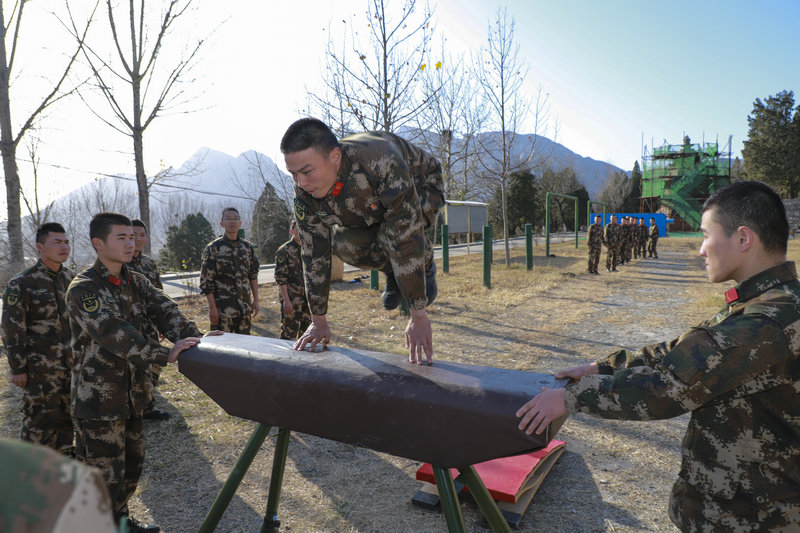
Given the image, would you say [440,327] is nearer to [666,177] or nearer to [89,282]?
[89,282]

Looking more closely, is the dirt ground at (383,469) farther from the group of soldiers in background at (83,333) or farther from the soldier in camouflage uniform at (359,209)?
the soldier in camouflage uniform at (359,209)

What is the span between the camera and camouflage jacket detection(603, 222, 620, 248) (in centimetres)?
1603

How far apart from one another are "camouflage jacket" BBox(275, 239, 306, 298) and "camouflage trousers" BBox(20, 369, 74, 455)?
2733mm

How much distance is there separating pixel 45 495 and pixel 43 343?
4.06m

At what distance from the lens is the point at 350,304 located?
32.9ft

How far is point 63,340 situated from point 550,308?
26.8ft

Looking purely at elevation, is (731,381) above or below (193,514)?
above

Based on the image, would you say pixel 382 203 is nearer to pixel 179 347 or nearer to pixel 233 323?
pixel 179 347

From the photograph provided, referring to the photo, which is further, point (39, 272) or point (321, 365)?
point (39, 272)

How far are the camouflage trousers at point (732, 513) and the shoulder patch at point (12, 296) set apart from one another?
446 cm

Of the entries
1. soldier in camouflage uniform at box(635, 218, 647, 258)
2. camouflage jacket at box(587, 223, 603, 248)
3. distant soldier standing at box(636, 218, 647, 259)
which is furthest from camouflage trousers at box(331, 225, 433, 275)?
distant soldier standing at box(636, 218, 647, 259)

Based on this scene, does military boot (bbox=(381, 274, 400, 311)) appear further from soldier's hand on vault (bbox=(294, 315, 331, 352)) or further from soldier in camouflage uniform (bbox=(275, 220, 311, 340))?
soldier in camouflage uniform (bbox=(275, 220, 311, 340))

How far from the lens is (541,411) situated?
5.37 feet

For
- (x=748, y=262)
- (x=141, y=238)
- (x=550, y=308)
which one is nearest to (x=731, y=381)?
(x=748, y=262)
